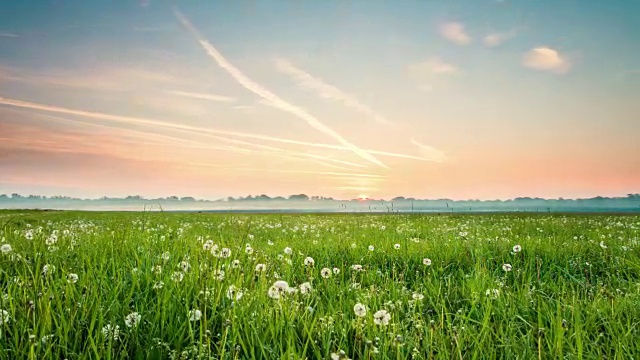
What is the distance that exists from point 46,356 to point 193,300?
1261 mm

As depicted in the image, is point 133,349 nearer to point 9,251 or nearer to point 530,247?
point 9,251

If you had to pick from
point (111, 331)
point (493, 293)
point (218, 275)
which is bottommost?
point (493, 293)

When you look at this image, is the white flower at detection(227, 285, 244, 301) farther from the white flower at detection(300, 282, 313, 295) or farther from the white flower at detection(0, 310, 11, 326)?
the white flower at detection(0, 310, 11, 326)

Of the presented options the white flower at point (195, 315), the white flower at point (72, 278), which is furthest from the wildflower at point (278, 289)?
the white flower at point (72, 278)

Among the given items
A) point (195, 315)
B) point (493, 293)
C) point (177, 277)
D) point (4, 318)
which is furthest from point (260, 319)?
point (493, 293)

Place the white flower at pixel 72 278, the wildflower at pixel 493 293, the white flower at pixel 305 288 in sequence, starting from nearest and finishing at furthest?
1. the white flower at pixel 72 278
2. the white flower at pixel 305 288
3. the wildflower at pixel 493 293

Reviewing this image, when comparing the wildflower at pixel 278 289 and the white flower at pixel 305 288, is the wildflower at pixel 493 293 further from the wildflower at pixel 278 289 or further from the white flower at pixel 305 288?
the wildflower at pixel 278 289

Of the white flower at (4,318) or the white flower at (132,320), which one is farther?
the white flower at (132,320)

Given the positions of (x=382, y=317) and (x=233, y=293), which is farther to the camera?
(x=233, y=293)

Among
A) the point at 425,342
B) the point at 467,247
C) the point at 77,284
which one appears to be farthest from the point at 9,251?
the point at 467,247

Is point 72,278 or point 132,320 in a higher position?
point 72,278

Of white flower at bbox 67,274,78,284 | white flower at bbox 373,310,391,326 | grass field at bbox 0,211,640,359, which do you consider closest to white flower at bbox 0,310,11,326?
grass field at bbox 0,211,640,359

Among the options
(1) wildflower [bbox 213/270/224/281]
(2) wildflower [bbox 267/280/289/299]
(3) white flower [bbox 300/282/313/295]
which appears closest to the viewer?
(2) wildflower [bbox 267/280/289/299]

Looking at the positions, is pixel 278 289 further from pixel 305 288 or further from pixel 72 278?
pixel 72 278
